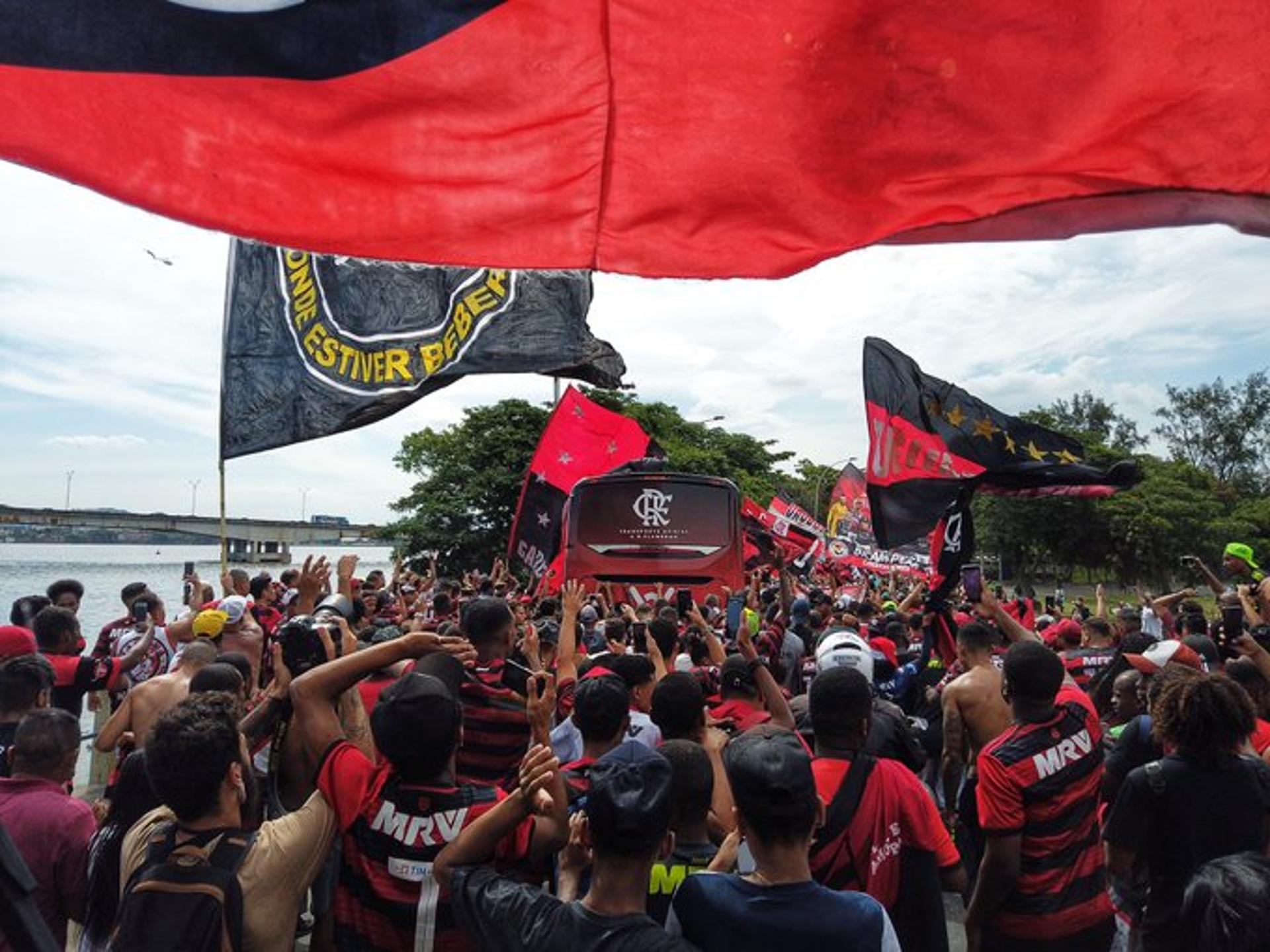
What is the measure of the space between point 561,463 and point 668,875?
1026 cm

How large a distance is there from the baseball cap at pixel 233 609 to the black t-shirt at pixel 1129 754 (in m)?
5.18

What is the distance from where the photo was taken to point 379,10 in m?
2.49

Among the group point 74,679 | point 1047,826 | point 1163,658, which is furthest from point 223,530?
point 1163,658

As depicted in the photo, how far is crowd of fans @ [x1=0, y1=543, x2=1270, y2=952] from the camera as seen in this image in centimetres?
223

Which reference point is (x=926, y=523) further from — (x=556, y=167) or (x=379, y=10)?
(x=379, y=10)

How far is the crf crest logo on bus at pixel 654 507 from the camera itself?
10.6 metres

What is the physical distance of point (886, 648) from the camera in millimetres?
8102

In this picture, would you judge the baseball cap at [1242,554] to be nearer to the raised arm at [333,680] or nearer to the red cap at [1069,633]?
the red cap at [1069,633]

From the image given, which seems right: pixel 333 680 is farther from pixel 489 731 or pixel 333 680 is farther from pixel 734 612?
pixel 734 612

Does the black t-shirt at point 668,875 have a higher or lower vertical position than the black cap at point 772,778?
lower

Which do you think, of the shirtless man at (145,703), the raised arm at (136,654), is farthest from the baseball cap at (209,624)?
the raised arm at (136,654)

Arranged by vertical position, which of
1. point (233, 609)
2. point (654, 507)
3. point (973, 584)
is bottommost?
point (233, 609)

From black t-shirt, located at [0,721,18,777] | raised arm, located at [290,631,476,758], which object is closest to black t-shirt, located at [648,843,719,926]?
raised arm, located at [290,631,476,758]

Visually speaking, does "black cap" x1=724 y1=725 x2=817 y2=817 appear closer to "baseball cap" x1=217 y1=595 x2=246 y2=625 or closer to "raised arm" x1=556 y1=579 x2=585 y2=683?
"raised arm" x1=556 y1=579 x2=585 y2=683
